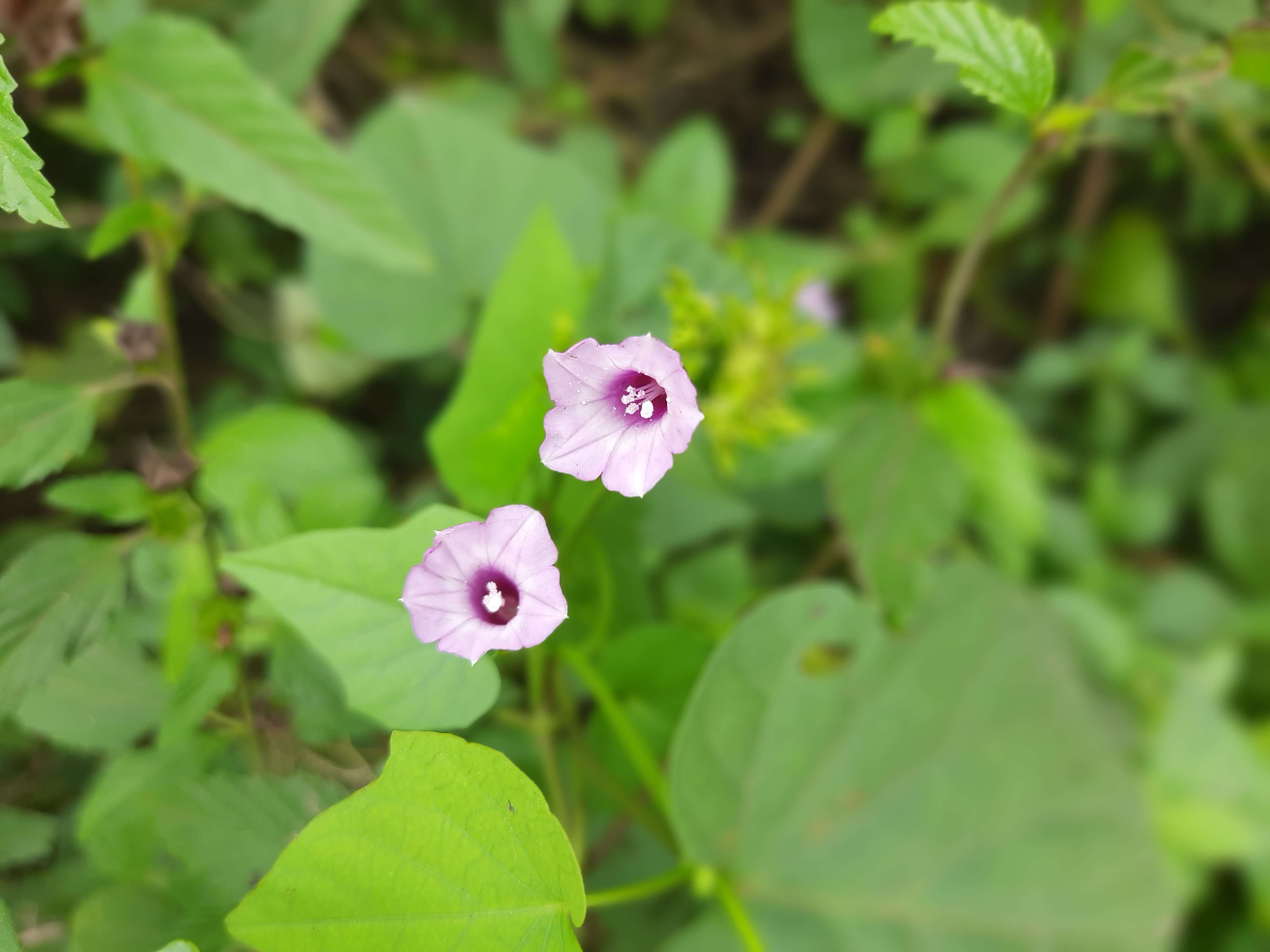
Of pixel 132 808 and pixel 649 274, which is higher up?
pixel 649 274

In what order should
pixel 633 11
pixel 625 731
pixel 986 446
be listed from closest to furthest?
pixel 625 731 < pixel 986 446 < pixel 633 11

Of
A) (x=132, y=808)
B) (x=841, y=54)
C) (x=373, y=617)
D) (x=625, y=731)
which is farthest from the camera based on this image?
(x=841, y=54)

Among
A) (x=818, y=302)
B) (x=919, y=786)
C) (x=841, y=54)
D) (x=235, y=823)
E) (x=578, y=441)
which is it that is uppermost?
(x=841, y=54)

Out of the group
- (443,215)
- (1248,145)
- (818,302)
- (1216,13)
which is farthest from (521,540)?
(1248,145)

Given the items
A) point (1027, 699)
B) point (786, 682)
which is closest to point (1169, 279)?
point (1027, 699)

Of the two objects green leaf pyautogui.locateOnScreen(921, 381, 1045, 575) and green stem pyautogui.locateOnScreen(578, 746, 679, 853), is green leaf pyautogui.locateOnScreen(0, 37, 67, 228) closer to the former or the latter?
green stem pyautogui.locateOnScreen(578, 746, 679, 853)

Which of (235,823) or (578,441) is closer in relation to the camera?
(578,441)

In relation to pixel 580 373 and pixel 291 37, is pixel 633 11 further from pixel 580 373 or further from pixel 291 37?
pixel 580 373

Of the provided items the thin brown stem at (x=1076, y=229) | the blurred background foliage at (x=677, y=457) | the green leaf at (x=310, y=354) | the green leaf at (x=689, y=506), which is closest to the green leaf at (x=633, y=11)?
the blurred background foliage at (x=677, y=457)
